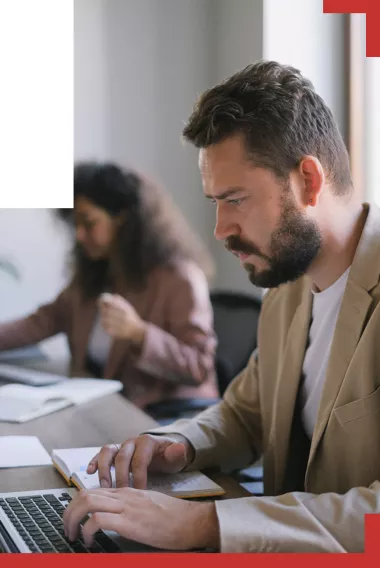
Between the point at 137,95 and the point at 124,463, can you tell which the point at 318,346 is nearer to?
the point at 124,463

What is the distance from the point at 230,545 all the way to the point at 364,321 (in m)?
0.43

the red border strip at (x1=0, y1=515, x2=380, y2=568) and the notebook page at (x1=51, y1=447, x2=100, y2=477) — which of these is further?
the notebook page at (x1=51, y1=447, x2=100, y2=477)

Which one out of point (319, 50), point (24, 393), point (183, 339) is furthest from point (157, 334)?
point (319, 50)

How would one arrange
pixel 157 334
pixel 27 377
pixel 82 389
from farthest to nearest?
pixel 157 334
pixel 27 377
pixel 82 389

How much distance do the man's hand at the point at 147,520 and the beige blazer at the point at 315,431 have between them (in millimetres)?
29

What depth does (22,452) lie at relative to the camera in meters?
1.34

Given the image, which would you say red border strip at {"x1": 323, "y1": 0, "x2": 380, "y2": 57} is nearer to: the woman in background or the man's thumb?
the man's thumb

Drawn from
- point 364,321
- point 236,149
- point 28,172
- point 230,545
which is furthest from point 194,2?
point 230,545

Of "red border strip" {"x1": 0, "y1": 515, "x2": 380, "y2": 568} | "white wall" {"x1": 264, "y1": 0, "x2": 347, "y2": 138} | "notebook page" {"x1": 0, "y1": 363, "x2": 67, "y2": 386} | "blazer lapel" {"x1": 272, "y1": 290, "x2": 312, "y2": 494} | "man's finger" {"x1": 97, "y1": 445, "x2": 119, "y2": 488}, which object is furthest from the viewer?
"white wall" {"x1": 264, "y1": 0, "x2": 347, "y2": 138}

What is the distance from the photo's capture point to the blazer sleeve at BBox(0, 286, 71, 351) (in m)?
2.78

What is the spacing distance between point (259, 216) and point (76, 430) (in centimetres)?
62

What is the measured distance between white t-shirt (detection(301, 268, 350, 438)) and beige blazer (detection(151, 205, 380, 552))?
19 mm

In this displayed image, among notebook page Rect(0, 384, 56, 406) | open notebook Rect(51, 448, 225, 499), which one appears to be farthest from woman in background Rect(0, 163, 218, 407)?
open notebook Rect(51, 448, 225, 499)

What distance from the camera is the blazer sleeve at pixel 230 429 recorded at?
1.29m
